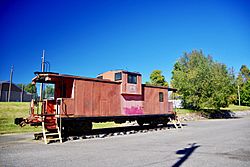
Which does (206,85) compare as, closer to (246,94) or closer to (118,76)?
(118,76)

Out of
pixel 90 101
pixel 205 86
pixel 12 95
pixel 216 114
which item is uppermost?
pixel 205 86

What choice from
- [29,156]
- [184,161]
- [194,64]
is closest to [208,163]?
[184,161]

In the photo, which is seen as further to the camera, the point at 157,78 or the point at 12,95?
the point at 157,78

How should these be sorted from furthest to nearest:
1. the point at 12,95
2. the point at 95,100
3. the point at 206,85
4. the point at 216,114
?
the point at 12,95, the point at 216,114, the point at 206,85, the point at 95,100

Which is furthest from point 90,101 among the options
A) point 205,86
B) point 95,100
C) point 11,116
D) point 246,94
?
point 246,94

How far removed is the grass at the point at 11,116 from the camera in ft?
58.4

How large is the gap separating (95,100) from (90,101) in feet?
1.34

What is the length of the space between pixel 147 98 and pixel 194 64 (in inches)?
941

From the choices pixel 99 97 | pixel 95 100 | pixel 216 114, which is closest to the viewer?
pixel 95 100

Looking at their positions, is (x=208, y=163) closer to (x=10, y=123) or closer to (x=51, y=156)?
(x=51, y=156)

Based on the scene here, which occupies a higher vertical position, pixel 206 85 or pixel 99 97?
pixel 206 85

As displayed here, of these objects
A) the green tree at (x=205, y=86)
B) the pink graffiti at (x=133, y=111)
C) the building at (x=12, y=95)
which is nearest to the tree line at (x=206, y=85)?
the green tree at (x=205, y=86)

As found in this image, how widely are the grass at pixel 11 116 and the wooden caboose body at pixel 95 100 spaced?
4266mm

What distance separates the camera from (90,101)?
13812 mm
